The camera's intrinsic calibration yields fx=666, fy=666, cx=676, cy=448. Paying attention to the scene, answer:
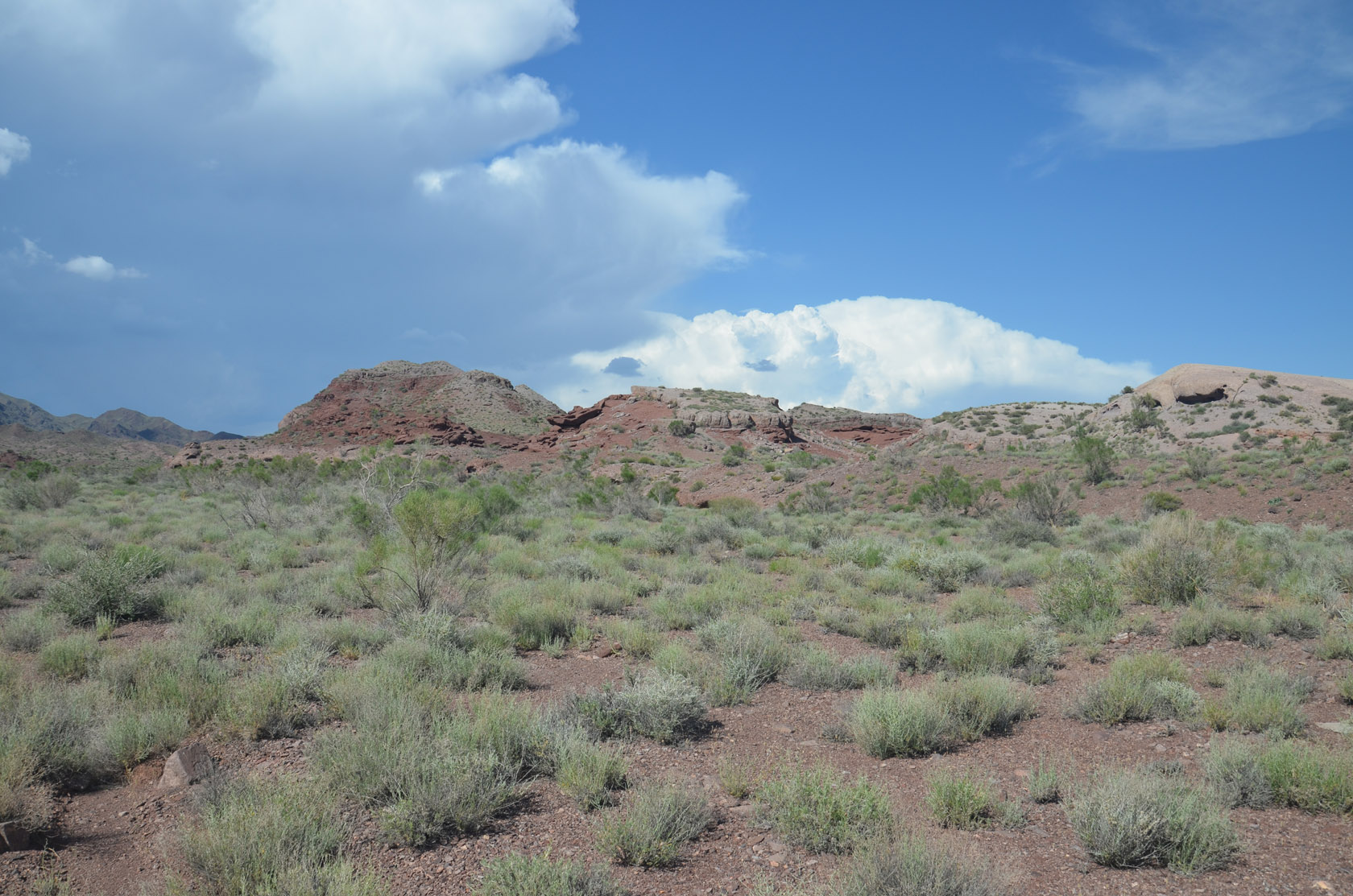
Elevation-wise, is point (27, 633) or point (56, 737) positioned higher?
point (27, 633)

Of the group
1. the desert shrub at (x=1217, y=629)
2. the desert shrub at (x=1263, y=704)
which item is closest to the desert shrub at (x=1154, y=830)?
the desert shrub at (x=1263, y=704)

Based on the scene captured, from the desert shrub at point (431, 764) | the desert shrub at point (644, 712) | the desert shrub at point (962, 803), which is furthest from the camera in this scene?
the desert shrub at point (644, 712)

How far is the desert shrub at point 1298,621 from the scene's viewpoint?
7.75 metres

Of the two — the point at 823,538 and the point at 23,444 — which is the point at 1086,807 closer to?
the point at 823,538

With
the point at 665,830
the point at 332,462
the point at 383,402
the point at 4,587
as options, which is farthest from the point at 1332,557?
the point at 383,402

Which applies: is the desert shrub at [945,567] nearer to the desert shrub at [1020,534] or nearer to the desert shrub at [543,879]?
the desert shrub at [1020,534]

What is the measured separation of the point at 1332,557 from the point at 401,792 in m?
14.8

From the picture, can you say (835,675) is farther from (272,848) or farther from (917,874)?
(272,848)

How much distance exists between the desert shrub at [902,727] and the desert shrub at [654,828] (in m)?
1.75

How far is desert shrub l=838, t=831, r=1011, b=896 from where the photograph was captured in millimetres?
3217

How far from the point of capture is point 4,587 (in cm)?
998

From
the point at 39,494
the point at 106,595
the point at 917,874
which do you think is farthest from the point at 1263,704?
the point at 39,494

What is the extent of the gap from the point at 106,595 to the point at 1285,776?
496 inches

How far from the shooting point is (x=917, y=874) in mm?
3242
